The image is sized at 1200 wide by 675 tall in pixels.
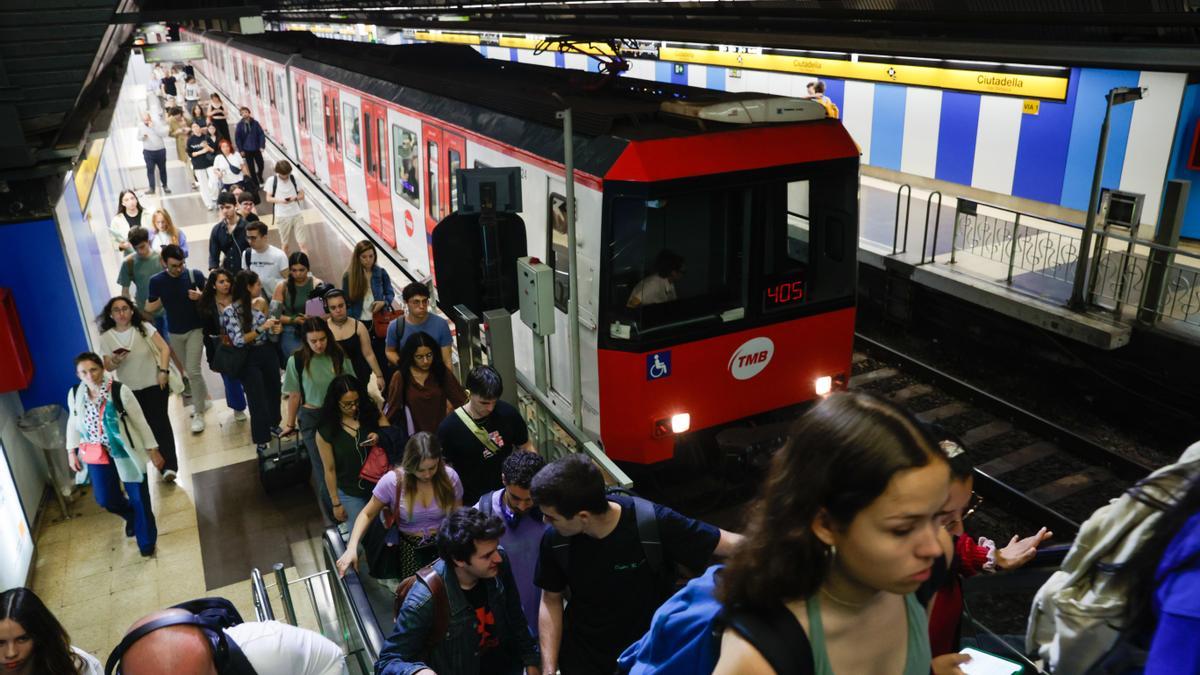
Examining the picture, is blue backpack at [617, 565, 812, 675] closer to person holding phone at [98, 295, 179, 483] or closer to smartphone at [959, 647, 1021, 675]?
smartphone at [959, 647, 1021, 675]

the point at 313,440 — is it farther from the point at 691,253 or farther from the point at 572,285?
the point at 691,253

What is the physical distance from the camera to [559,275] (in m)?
6.75

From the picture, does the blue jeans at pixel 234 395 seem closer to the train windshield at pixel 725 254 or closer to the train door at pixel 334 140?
the train windshield at pixel 725 254

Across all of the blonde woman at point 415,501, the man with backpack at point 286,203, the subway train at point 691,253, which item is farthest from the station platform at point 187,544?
the man with backpack at point 286,203

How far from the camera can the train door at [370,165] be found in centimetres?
1158

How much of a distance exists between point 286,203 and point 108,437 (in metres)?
6.57

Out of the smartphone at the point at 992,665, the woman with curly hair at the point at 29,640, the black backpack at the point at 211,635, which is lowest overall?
the woman with curly hair at the point at 29,640

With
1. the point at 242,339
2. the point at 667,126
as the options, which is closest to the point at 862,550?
the point at 667,126

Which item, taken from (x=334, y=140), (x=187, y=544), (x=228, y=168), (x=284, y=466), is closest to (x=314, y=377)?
(x=284, y=466)

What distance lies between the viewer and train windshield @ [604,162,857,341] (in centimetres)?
606

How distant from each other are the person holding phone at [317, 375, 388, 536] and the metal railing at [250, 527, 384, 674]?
1.52 ft

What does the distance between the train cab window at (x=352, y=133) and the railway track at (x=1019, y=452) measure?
715 centimetres

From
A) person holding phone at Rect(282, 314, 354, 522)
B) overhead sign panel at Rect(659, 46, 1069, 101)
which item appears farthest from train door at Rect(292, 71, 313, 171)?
person holding phone at Rect(282, 314, 354, 522)

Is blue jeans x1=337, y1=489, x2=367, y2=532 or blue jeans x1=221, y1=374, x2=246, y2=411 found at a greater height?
blue jeans x1=337, y1=489, x2=367, y2=532
